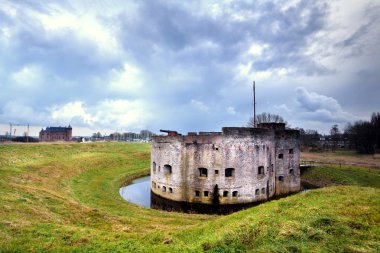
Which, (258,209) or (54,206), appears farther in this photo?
(54,206)

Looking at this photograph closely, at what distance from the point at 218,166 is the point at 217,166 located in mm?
78

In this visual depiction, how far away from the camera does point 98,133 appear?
17100cm

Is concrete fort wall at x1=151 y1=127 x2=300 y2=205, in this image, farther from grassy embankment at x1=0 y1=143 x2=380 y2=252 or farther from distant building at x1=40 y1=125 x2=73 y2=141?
distant building at x1=40 y1=125 x2=73 y2=141

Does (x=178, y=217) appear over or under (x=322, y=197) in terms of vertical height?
under

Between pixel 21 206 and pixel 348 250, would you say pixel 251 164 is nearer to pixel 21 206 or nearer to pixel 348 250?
pixel 348 250

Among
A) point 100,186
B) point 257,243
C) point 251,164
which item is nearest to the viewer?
point 257,243

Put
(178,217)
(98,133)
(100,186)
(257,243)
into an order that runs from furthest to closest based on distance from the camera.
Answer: (98,133) → (100,186) → (178,217) → (257,243)

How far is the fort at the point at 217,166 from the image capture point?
1989cm

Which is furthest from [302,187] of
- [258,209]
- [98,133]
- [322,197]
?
[98,133]

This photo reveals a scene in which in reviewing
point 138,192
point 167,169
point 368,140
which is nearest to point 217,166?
point 167,169

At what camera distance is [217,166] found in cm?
1991

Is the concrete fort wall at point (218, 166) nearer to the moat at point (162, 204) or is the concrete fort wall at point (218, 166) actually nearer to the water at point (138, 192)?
the moat at point (162, 204)

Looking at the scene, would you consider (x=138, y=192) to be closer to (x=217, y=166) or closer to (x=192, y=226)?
(x=217, y=166)

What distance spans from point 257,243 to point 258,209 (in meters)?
3.95
